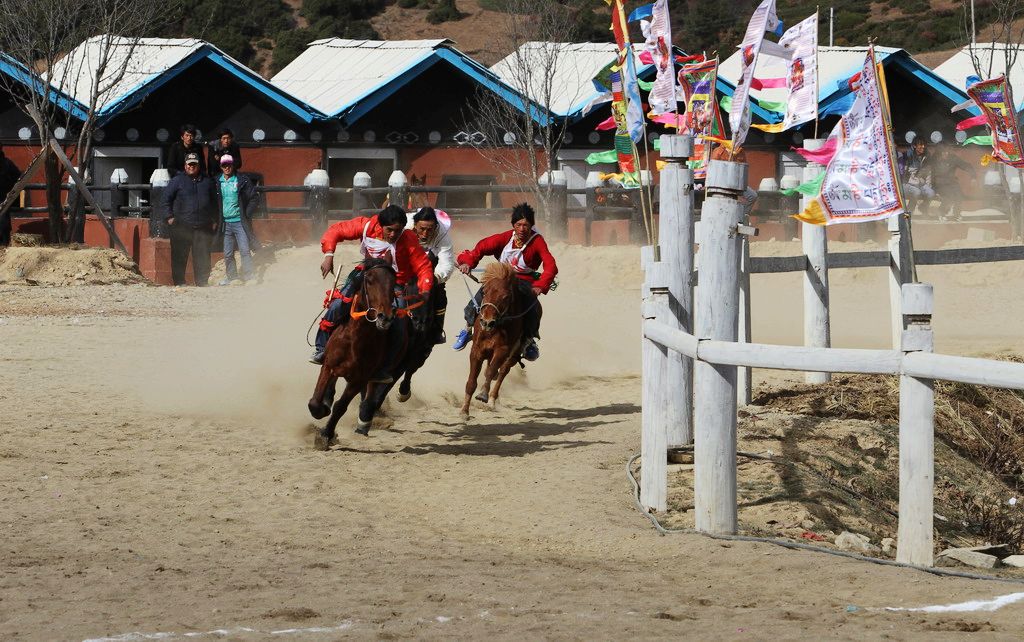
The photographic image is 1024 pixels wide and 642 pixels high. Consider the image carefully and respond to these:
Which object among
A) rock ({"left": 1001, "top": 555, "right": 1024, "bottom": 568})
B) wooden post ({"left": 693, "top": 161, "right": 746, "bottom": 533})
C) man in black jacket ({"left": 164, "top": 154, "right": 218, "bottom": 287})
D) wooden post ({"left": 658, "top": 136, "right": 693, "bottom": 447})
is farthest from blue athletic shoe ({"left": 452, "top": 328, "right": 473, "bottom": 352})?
man in black jacket ({"left": 164, "top": 154, "right": 218, "bottom": 287})

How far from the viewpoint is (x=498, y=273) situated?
13805 millimetres

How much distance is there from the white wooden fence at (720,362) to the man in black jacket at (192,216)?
14914 mm

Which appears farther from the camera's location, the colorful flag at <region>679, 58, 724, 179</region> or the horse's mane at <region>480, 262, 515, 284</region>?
the horse's mane at <region>480, 262, 515, 284</region>

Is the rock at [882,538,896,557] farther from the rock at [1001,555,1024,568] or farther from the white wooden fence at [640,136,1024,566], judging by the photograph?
the white wooden fence at [640,136,1024,566]

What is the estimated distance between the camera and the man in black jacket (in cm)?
2364

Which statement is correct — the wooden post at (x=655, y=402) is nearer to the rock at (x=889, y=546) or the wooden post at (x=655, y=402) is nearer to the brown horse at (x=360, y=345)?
the rock at (x=889, y=546)

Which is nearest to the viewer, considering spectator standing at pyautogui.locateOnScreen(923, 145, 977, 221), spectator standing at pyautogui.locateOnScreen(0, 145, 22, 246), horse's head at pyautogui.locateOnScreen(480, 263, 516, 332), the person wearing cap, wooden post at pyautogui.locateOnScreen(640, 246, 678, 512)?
wooden post at pyautogui.locateOnScreen(640, 246, 678, 512)

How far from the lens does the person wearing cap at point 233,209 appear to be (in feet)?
78.1

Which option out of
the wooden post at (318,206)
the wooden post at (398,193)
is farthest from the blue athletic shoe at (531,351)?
the wooden post at (318,206)

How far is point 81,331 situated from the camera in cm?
1783

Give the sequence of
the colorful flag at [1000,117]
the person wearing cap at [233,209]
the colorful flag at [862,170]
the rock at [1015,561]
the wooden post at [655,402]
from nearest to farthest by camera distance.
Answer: the rock at [1015,561]
the wooden post at [655,402]
the colorful flag at [862,170]
the colorful flag at [1000,117]
the person wearing cap at [233,209]

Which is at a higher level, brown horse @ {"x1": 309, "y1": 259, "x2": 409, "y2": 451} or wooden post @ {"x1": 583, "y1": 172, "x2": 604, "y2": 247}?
wooden post @ {"x1": 583, "y1": 172, "x2": 604, "y2": 247}

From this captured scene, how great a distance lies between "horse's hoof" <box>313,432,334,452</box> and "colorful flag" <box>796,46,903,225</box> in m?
4.43

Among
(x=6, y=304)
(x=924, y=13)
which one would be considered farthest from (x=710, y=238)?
(x=924, y=13)
